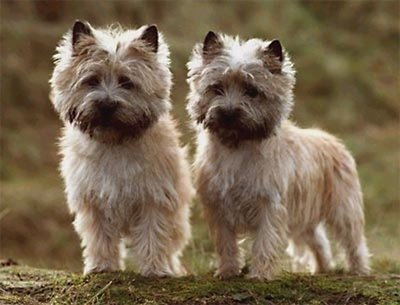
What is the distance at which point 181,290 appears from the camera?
→ 6.52 meters

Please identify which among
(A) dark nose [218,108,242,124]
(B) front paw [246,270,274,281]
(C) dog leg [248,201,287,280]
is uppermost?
(A) dark nose [218,108,242,124]

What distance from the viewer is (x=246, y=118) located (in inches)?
260

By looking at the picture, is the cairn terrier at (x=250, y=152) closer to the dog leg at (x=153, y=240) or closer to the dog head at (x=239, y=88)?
the dog head at (x=239, y=88)

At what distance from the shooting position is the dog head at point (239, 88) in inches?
261

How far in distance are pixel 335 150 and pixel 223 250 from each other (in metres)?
1.29

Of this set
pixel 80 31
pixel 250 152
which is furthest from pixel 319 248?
pixel 80 31

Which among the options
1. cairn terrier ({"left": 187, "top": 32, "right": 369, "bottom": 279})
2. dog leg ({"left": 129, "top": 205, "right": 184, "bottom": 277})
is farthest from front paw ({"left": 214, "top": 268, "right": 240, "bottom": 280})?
dog leg ({"left": 129, "top": 205, "right": 184, "bottom": 277})

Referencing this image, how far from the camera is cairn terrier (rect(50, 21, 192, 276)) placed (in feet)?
21.6

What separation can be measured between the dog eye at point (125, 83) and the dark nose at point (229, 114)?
60 cm

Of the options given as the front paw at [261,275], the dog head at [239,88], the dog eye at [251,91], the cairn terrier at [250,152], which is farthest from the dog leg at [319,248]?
the dog eye at [251,91]

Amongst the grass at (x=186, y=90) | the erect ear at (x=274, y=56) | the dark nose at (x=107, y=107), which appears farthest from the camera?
the grass at (x=186, y=90)

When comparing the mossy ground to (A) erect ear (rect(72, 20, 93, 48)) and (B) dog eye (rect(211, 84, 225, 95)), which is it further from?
(A) erect ear (rect(72, 20, 93, 48))

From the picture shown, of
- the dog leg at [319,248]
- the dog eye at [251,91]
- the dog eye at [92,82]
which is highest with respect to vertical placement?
the dog eye at [251,91]

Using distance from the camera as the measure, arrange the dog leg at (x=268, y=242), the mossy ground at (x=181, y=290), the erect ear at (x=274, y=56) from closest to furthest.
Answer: the mossy ground at (x=181, y=290) → the erect ear at (x=274, y=56) → the dog leg at (x=268, y=242)
